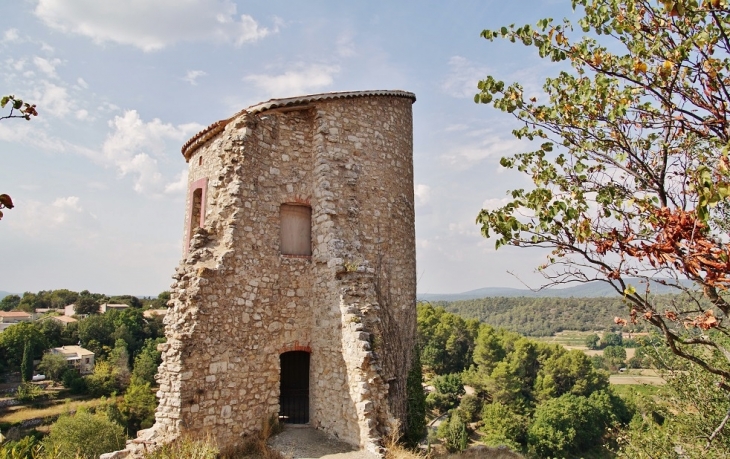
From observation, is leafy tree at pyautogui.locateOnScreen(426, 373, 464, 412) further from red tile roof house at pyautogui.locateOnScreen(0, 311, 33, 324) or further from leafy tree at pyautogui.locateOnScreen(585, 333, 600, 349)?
leafy tree at pyautogui.locateOnScreen(585, 333, 600, 349)

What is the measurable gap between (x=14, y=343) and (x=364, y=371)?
57.8 metres

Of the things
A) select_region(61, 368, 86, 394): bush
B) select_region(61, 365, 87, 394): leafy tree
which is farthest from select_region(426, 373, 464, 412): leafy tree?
select_region(61, 368, 86, 394): bush

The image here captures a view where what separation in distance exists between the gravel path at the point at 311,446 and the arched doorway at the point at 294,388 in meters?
0.86

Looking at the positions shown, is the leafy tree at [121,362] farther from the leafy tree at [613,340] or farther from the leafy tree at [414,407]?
the leafy tree at [613,340]

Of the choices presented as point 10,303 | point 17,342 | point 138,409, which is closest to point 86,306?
point 10,303

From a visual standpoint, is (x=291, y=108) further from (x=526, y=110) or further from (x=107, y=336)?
(x=107, y=336)

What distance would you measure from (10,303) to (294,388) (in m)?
99.2

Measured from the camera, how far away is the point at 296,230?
9961 mm

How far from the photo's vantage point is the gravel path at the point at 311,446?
8.04 meters

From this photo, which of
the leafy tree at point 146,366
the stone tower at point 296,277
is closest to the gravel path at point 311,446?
the stone tower at point 296,277

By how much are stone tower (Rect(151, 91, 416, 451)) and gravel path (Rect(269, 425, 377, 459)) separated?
7.7 inches

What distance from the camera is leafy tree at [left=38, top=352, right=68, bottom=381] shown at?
49281 mm

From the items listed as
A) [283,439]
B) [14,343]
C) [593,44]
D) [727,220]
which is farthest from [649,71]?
[14,343]

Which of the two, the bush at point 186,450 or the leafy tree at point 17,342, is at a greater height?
the bush at point 186,450
